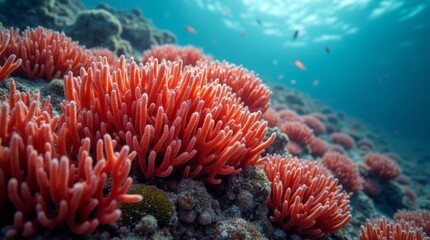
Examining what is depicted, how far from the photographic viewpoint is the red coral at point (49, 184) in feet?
5.42

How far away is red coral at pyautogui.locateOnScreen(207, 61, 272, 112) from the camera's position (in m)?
4.62

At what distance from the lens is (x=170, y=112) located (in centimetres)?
252

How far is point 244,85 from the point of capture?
15.4 feet

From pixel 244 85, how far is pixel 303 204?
2356 mm

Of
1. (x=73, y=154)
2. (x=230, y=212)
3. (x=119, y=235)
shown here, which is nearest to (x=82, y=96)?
(x=73, y=154)

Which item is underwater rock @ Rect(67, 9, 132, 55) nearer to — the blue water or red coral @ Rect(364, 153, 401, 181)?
red coral @ Rect(364, 153, 401, 181)

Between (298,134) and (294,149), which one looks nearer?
(294,149)

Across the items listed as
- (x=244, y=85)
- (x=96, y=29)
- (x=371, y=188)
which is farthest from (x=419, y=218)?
(x=96, y=29)

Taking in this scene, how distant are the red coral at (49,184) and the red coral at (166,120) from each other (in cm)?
41

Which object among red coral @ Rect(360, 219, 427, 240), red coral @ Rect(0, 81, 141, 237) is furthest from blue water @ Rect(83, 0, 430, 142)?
red coral @ Rect(0, 81, 141, 237)

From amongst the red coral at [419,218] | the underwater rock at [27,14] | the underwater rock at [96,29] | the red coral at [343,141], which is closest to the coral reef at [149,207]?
the red coral at [419,218]

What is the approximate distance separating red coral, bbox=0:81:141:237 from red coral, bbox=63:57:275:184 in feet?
1.33

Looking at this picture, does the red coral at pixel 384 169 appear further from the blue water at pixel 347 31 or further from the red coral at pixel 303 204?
the blue water at pixel 347 31

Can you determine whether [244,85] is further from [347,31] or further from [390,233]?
[347,31]
